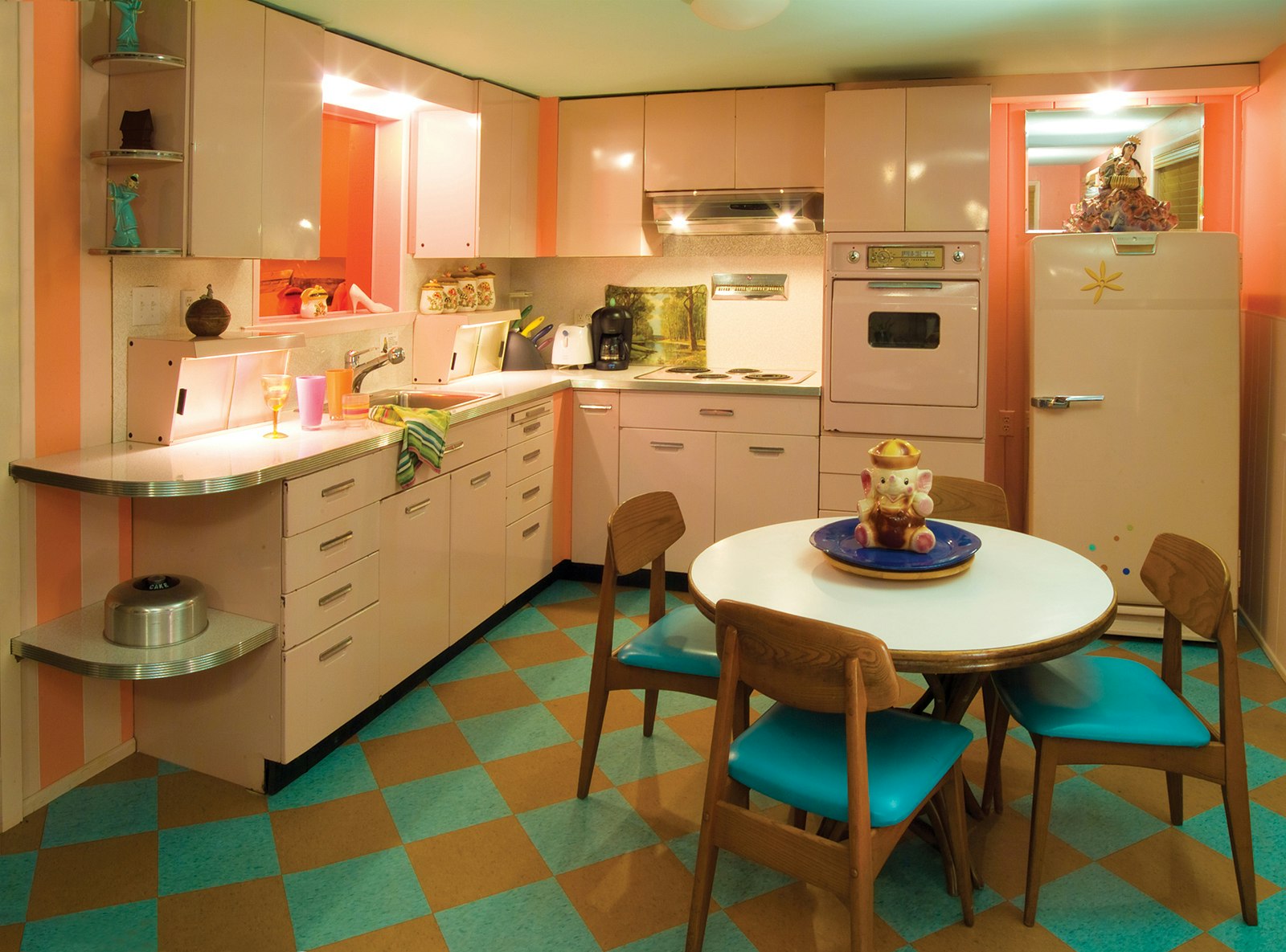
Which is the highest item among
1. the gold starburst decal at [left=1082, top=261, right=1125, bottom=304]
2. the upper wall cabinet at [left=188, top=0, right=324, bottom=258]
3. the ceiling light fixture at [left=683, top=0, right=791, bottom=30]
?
the ceiling light fixture at [left=683, top=0, right=791, bottom=30]

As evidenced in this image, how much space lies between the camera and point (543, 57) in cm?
419

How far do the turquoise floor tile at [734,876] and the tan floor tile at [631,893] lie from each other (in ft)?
→ 0.11

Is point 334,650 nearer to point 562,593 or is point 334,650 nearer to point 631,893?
point 631,893

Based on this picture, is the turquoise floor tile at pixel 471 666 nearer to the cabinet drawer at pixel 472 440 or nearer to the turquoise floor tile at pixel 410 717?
the turquoise floor tile at pixel 410 717

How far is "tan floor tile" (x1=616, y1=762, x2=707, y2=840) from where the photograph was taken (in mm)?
2793

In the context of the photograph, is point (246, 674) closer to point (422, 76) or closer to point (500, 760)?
point (500, 760)

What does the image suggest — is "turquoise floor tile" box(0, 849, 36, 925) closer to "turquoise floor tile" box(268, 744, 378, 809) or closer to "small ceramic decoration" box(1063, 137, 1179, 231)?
"turquoise floor tile" box(268, 744, 378, 809)

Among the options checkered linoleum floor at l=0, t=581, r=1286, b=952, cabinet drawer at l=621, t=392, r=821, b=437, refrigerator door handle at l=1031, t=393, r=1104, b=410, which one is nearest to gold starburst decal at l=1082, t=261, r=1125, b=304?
refrigerator door handle at l=1031, t=393, r=1104, b=410

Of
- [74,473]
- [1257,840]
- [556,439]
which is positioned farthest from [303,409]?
[1257,840]

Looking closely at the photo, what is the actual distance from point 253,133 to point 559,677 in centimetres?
206

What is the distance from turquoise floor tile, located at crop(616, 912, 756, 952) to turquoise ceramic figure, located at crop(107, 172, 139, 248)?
2.23 metres

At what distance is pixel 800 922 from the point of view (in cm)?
238

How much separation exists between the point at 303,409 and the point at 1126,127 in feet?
12.2

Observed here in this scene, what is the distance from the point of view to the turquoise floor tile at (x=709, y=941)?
2279 millimetres
